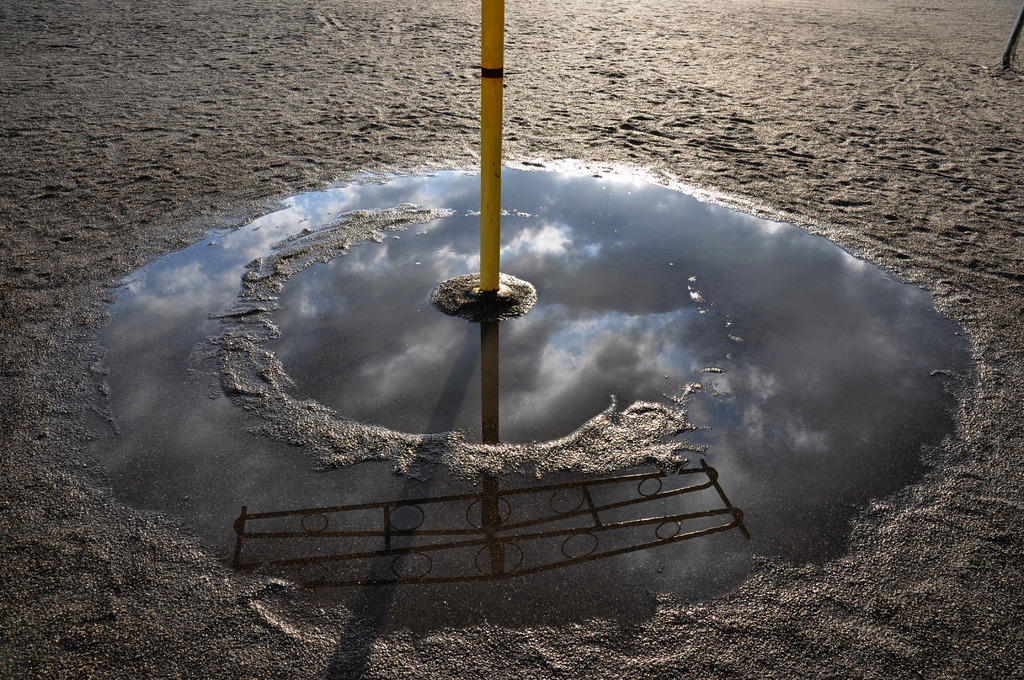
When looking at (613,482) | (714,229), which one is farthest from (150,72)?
(613,482)

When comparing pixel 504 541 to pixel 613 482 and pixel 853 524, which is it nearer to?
pixel 613 482

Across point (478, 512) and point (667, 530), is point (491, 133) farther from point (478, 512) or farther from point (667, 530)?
point (667, 530)

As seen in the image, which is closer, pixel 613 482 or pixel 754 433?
pixel 613 482

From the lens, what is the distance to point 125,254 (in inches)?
166

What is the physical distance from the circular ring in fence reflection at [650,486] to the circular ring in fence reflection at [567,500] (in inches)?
9.3

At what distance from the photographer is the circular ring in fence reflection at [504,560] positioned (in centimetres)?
226

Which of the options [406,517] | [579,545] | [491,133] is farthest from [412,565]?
[491,133]

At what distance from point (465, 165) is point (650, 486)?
3808 mm

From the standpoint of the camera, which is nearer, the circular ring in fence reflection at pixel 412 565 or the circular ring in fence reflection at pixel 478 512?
the circular ring in fence reflection at pixel 412 565

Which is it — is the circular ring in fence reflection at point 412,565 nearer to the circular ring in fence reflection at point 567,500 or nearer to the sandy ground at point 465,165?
the sandy ground at point 465,165

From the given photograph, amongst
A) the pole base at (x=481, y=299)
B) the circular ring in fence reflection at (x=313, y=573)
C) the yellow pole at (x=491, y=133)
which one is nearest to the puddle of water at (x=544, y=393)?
the circular ring in fence reflection at (x=313, y=573)

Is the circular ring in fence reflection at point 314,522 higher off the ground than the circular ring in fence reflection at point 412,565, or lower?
lower

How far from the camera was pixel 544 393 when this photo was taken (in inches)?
123

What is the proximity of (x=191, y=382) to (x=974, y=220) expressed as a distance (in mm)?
5327
